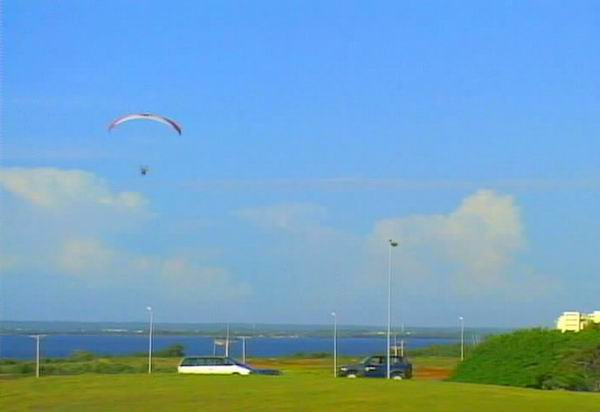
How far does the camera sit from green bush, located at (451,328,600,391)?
168 ft

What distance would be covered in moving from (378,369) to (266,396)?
30.2 metres

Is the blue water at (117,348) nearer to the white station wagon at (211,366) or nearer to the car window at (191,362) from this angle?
the car window at (191,362)

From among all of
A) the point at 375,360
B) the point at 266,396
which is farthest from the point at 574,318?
the point at 266,396

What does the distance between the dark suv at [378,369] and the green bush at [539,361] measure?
689 cm

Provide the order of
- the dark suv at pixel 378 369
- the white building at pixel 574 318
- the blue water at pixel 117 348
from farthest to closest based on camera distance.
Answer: the blue water at pixel 117 348
the white building at pixel 574 318
the dark suv at pixel 378 369

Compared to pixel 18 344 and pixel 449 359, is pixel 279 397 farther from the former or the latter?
pixel 18 344

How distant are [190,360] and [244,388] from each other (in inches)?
880

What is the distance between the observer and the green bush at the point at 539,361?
5106 cm

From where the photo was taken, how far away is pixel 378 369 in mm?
64812

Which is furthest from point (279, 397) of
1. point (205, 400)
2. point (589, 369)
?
point (589, 369)

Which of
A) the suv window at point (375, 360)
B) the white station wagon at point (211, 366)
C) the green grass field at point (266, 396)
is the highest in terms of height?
the suv window at point (375, 360)

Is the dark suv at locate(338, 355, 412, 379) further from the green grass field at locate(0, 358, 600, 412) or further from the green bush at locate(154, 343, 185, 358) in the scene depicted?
the green bush at locate(154, 343, 185, 358)

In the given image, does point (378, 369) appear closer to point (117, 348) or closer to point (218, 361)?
point (218, 361)

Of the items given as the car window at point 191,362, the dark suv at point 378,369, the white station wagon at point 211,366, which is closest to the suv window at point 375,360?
the dark suv at point 378,369
